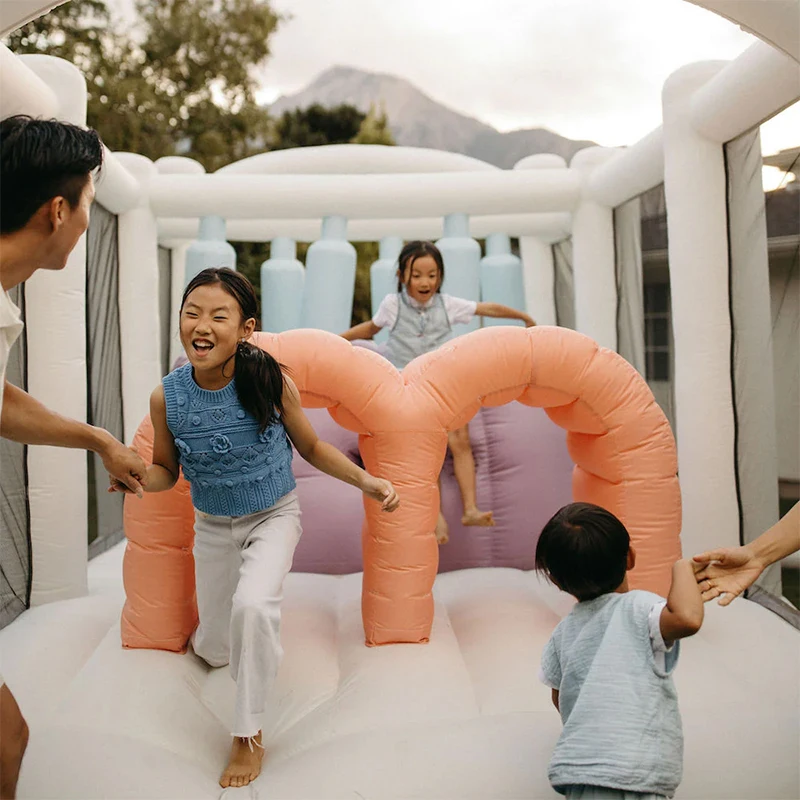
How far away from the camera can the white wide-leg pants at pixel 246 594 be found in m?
1.78

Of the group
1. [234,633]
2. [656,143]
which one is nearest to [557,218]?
[656,143]

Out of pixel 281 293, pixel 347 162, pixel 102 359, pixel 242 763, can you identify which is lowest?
pixel 242 763

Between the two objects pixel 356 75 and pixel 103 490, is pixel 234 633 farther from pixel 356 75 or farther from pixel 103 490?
pixel 356 75

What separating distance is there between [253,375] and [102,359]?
7.19ft

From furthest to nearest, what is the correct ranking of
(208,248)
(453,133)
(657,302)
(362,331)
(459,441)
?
1. (453,133)
2. (208,248)
3. (657,302)
4. (362,331)
5. (459,441)

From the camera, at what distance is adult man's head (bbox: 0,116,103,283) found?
4.52 ft

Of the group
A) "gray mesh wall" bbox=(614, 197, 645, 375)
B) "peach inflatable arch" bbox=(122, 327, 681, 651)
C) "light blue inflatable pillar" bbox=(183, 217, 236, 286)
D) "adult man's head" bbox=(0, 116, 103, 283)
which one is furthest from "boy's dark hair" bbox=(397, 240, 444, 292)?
"adult man's head" bbox=(0, 116, 103, 283)

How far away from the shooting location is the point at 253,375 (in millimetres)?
1943

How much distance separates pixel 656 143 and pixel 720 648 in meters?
1.85

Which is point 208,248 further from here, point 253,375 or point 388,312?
point 253,375

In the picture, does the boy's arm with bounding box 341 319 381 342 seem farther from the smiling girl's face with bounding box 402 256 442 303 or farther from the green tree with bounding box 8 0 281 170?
the green tree with bounding box 8 0 281 170

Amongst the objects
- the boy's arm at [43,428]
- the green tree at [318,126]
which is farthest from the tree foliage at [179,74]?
the boy's arm at [43,428]

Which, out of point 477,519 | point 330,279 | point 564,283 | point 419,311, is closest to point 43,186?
point 477,519

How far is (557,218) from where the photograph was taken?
178 inches
